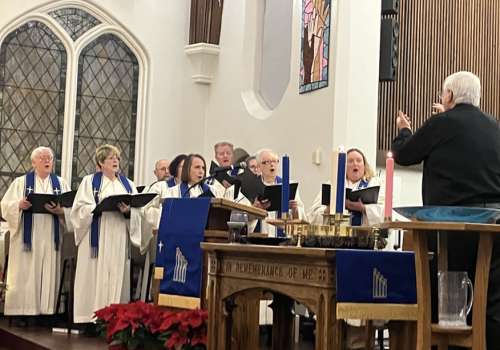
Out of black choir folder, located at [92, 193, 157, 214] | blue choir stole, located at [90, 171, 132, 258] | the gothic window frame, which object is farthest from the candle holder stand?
the gothic window frame

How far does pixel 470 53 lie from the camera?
1049 centimetres

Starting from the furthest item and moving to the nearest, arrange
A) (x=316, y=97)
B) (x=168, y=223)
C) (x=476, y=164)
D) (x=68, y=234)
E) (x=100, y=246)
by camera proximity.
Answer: (x=316, y=97) < (x=68, y=234) < (x=100, y=246) < (x=168, y=223) < (x=476, y=164)

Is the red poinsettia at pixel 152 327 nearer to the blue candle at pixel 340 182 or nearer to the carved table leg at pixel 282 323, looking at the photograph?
the carved table leg at pixel 282 323

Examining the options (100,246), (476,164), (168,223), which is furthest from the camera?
(100,246)

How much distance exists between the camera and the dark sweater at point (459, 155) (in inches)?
167

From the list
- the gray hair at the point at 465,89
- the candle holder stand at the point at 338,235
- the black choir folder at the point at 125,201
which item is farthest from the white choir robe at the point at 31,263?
the gray hair at the point at 465,89

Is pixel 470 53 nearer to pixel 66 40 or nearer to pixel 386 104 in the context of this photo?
pixel 386 104

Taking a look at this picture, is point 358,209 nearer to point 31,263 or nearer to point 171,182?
point 171,182

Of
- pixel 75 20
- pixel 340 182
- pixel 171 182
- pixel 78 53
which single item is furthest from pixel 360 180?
pixel 75 20

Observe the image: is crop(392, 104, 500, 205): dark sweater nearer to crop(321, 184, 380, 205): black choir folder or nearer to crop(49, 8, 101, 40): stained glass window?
crop(321, 184, 380, 205): black choir folder

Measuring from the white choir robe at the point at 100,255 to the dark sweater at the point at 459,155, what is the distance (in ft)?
13.1

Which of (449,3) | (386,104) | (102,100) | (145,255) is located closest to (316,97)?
(386,104)

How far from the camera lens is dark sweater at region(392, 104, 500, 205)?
4.25 m

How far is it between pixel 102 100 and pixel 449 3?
4.78 meters
